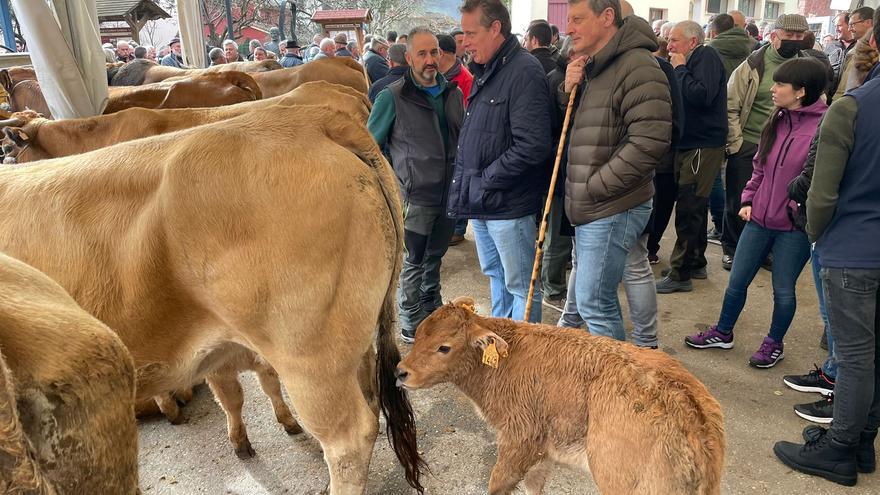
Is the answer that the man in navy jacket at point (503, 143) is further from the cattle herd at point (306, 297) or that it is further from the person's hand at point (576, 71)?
the cattle herd at point (306, 297)

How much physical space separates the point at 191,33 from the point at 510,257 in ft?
27.6

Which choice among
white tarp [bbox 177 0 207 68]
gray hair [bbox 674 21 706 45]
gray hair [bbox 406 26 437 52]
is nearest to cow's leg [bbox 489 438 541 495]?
gray hair [bbox 406 26 437 52]

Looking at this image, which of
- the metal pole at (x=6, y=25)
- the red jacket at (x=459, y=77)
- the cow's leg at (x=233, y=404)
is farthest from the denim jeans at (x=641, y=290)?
the metal pole at (x=6, y=25)

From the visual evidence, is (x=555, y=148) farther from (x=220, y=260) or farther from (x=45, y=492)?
(x=45, y=492)

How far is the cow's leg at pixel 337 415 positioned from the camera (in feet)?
7.22

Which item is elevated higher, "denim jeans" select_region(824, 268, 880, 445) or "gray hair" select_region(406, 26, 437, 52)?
"gray hair" select_region(406, 26, 437, 52)

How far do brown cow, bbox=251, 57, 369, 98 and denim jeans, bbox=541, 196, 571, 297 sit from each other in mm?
3734

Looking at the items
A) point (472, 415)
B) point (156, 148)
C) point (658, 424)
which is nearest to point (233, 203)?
point (156, 148)

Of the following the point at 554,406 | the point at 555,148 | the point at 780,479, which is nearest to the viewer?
the point at 554,406

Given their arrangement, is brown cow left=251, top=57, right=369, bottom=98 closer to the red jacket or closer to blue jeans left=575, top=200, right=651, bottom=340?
the red jacket

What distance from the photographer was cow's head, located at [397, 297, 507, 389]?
2.39 meters

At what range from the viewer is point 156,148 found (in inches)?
84.2

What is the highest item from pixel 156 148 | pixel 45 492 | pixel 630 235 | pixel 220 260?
pixel 156 148

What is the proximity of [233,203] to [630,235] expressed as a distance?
204 cm
